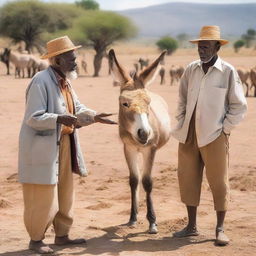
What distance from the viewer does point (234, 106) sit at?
238 inches

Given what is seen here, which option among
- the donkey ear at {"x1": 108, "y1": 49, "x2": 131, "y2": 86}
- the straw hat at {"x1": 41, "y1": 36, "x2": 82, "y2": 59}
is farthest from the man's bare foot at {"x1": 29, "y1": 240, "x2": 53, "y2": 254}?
the donkey ear at {"x1": 108, "y1": 49, "x2": 131, "y2": 86}

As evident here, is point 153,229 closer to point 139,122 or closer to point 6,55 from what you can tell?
point 139,122

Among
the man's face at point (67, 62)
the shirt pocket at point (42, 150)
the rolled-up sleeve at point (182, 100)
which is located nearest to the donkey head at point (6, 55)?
the rolled-up sleeve at point (182, 100)

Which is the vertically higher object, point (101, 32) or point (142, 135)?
point (101, 32)

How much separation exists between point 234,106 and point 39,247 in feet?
7.87

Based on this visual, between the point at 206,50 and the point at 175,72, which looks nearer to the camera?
the point at 206,50

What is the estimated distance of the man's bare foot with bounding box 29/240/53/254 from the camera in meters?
5.71

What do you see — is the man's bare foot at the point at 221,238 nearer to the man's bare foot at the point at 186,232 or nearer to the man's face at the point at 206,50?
the man's bare foot at the point at 186,232

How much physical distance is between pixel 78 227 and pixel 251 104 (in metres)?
13.4

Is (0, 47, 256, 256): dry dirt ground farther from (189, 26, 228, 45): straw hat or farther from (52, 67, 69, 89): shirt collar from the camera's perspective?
(189, 26, 228, 45): straw hat

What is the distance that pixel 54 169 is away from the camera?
5547mm

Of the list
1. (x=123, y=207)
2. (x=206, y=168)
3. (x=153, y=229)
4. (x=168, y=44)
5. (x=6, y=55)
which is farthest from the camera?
(x=168, y=44)

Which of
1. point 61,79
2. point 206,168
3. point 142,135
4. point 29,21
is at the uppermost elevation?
point 29,21

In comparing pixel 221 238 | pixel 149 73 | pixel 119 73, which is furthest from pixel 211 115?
pixel 221 238
